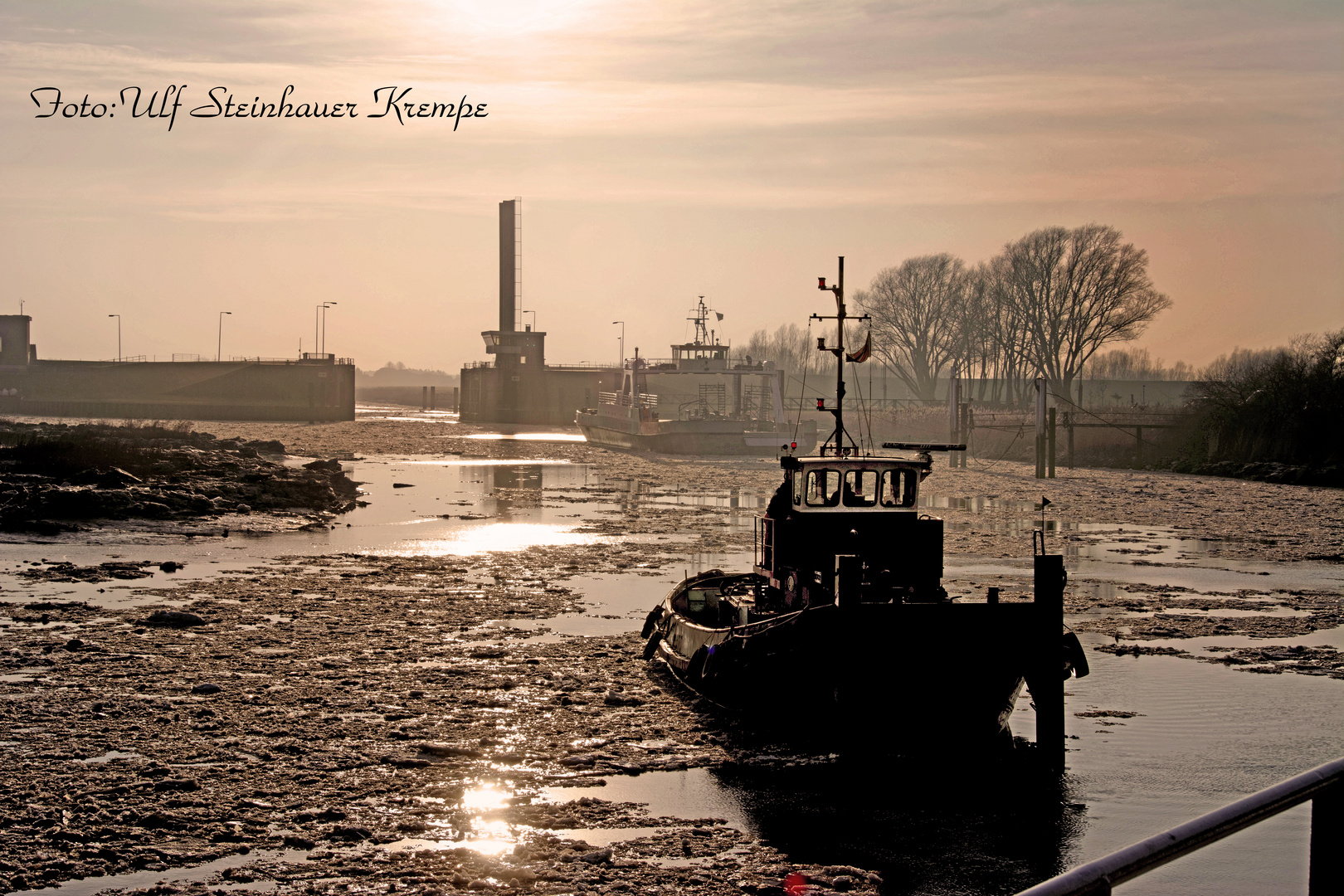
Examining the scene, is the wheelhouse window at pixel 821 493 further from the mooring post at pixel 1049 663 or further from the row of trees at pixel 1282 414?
the row of trees at pixel 1282 414

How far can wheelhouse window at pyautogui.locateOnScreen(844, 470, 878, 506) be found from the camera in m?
13.0

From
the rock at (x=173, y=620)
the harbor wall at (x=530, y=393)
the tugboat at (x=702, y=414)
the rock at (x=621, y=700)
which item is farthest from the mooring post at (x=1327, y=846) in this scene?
the harbor wall at (x=530, y=393)

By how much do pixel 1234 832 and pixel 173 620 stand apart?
14.9 m

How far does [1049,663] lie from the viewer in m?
10.6

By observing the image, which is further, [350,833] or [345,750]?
[345,750]

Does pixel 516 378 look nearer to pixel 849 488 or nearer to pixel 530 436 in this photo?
pixel 530 436

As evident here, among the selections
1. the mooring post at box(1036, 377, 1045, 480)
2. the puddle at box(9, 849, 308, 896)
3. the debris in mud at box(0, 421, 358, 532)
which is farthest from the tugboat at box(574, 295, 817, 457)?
the puddle at box(9, 849, 308, 896)

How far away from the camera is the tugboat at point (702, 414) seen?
202 feet

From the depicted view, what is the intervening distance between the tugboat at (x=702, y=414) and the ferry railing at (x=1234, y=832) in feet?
176

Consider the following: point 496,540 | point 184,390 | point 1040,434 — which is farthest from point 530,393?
point 496,540

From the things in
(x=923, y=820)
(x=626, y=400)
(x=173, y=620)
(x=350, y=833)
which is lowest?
(x=923, y=820)

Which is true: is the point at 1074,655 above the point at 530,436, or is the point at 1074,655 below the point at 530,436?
below

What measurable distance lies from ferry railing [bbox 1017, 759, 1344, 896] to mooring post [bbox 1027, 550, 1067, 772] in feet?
23.5

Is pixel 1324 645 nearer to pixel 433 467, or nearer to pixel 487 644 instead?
pixel 487 644
